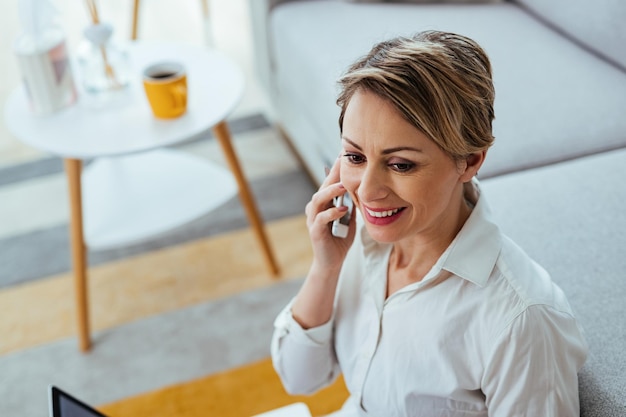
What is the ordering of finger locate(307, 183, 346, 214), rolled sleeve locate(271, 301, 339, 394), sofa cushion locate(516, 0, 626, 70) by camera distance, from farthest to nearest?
sofa cushion locate(516, 0, 626, 70) < rolled sleeve locate(271, 301, 339, 394) < finger locate(307, 183, 346, 214)

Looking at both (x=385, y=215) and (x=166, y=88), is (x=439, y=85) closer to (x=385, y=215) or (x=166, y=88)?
(x=385, y=215)

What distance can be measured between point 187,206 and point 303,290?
3.29ft

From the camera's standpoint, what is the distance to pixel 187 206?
2.05 metres

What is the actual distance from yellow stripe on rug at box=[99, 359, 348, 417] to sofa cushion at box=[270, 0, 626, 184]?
61 centimetres

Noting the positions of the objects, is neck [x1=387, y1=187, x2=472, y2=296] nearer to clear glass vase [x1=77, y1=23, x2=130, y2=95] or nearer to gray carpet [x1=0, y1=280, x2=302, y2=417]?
gray carpet [x1=0, y1=280, x2=302, y2=417]

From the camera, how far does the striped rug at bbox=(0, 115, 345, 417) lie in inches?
72.2

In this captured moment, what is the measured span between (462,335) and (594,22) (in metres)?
1.33

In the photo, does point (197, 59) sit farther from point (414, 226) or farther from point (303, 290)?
point (414, 226)

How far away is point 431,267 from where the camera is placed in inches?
39.2

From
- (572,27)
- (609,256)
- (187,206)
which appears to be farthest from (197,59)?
(609,256)

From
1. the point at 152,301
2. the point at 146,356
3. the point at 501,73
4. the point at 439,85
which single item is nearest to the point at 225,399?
the point at 146,356

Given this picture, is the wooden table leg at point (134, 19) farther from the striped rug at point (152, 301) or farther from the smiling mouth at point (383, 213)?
the smiling mouth at point (383, 213)

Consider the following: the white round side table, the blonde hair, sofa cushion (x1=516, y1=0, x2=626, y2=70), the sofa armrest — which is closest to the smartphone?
the blonde hair

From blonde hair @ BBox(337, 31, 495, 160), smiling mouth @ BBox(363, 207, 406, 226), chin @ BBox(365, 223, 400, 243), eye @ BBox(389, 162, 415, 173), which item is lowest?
chin @ BBox(365, 223, 400, 243)
